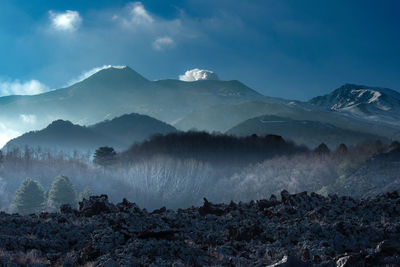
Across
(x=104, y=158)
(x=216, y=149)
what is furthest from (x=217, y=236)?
(x=104, y=158)

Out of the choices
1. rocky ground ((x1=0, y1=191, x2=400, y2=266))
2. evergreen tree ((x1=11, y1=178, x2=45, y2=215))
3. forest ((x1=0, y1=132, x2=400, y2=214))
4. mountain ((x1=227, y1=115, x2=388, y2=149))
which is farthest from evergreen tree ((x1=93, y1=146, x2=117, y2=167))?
rocky ground ((x1=0, y1=191, x2=400, y2=266))

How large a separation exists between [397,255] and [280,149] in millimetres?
101912

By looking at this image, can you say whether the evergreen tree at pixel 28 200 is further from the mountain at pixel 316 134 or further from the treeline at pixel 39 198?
the mountain at pixel 316 134

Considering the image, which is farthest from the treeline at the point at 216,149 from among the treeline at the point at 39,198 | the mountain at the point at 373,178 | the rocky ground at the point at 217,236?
the rocky ground at the point at 217,236

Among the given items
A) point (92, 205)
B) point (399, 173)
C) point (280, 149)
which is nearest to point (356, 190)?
point (399, 173)

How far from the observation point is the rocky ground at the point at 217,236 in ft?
39.8

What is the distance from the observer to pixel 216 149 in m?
114

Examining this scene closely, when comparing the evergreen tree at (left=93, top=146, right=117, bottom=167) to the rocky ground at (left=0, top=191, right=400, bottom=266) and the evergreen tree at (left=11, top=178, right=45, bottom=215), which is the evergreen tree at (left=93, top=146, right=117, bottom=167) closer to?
the evergreen tree at (left=11, top=178, right=45, bottom=215)

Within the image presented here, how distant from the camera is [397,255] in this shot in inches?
470

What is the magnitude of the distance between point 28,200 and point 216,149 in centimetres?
Answer: 5648

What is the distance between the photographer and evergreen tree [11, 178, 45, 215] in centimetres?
7081

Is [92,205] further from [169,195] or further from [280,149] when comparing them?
[280,149]

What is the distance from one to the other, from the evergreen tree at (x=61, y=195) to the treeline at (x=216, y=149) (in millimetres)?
36668

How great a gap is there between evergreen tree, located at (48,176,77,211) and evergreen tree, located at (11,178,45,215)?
190 cm
